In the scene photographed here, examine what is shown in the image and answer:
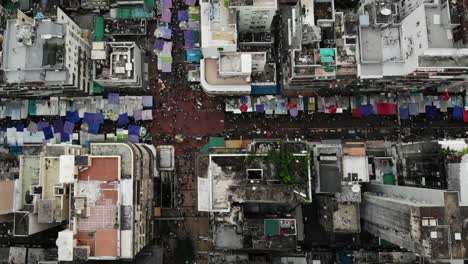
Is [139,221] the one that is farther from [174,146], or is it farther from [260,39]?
[260,39]

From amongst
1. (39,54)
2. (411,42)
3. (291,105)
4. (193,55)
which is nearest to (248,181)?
(291,105)

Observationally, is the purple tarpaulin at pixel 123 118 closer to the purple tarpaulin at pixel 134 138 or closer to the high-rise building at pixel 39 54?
the purple tarpaulin at pixel 134 138

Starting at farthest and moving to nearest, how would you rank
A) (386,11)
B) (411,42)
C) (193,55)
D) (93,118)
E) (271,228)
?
(193,55)
(93,118)
(386,11)
(411,42)
(271,228)

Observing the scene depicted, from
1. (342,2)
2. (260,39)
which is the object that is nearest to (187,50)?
(260,39)

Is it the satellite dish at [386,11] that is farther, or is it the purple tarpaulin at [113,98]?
the purple tarpaulin at [113,98]

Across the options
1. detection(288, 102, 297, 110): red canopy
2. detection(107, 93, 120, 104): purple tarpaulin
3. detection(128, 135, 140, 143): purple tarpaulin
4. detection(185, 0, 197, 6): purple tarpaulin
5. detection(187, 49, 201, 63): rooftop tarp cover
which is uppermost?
detection(185, 0, 197, 6): purple tarpaulin

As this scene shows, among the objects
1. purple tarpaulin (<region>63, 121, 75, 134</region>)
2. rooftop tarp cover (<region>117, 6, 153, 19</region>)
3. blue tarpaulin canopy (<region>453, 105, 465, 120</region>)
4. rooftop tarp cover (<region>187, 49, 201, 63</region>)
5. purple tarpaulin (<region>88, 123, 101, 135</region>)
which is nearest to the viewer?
blue tarpaulin canopy (<region>453, 105, 465, 120</region>)

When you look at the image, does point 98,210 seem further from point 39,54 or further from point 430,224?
point 430,224

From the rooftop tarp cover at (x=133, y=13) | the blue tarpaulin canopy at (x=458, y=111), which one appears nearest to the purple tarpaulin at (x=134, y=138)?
the rooftop tarp cover at (x=133, y=13)

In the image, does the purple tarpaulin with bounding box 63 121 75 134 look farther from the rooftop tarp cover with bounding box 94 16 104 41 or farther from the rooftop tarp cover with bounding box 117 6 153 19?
the rooftop tarp cover with bounding box 117 6 153 19

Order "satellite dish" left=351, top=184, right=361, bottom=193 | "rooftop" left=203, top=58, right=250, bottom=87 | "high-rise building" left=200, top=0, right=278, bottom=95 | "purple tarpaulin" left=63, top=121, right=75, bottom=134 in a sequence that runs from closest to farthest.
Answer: "satellite dish" left=351, top=184, right=361, bottom=193 → "high-rise building" left=200, top=0, right=278, bottom=95 → "rooftop" left=203, top=58, right=250, bottom=87 → "purple tarpaulin" left=63, top=121, right=75, bottom=134

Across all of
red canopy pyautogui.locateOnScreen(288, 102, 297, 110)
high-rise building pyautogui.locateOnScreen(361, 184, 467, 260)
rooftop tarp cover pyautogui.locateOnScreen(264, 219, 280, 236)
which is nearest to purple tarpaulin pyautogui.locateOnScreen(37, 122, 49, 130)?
red canopy pyautogui.locateOnScreen(288, 102, 297, 110)

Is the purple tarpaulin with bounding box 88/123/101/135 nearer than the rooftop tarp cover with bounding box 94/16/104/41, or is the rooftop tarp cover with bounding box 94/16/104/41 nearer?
the purple tarpaulin with bounding box 88/123/101/135
